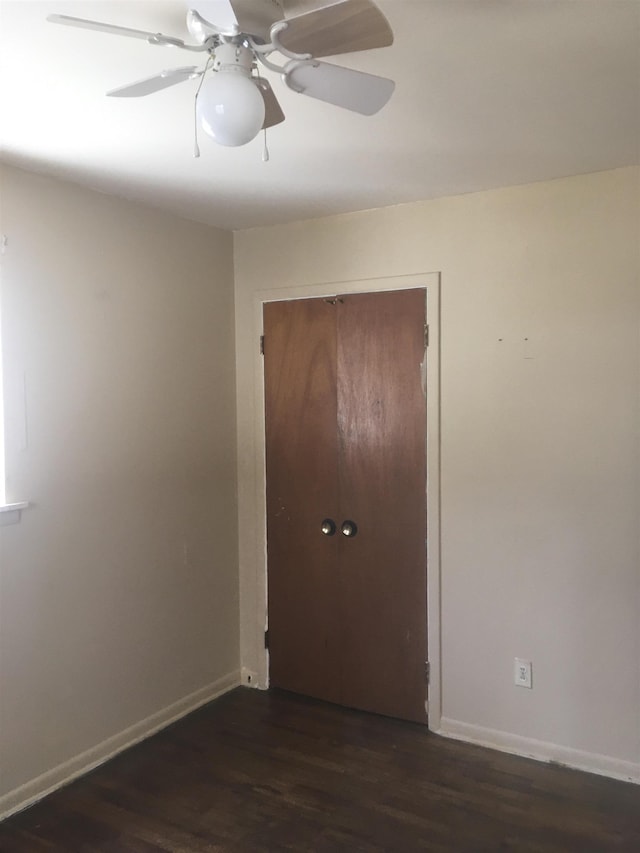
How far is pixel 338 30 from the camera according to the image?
4.43 feet

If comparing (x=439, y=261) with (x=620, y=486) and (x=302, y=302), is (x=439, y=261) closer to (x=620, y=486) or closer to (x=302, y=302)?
(x=302, y=302)

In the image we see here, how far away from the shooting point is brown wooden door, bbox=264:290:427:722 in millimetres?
3148

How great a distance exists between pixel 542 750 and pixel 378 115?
2605 mm

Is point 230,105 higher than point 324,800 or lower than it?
higher

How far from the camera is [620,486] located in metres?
2.67

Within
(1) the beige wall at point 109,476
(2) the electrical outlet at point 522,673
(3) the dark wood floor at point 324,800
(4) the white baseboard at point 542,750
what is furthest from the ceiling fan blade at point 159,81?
(4) the white baseboard at point 542,750

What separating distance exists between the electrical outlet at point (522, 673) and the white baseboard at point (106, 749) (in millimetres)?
1549

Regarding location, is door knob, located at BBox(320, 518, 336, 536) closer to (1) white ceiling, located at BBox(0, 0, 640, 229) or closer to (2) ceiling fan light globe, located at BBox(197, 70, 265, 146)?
(1) white ceiling, located at BBox(0, 0, 640, 229)

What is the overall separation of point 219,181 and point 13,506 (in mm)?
1513

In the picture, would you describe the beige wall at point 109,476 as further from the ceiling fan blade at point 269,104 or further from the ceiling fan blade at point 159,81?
the ceiling fan blade at point 269,104

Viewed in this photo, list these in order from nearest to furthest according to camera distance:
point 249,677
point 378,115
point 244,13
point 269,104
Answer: point 244,13
point 269,104
point 378,115
point 249,677

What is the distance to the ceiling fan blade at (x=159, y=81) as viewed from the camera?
1476mm

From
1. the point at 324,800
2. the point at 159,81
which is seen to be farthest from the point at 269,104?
the point at 324,800

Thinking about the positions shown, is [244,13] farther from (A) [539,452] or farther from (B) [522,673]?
(B) [522,673]
